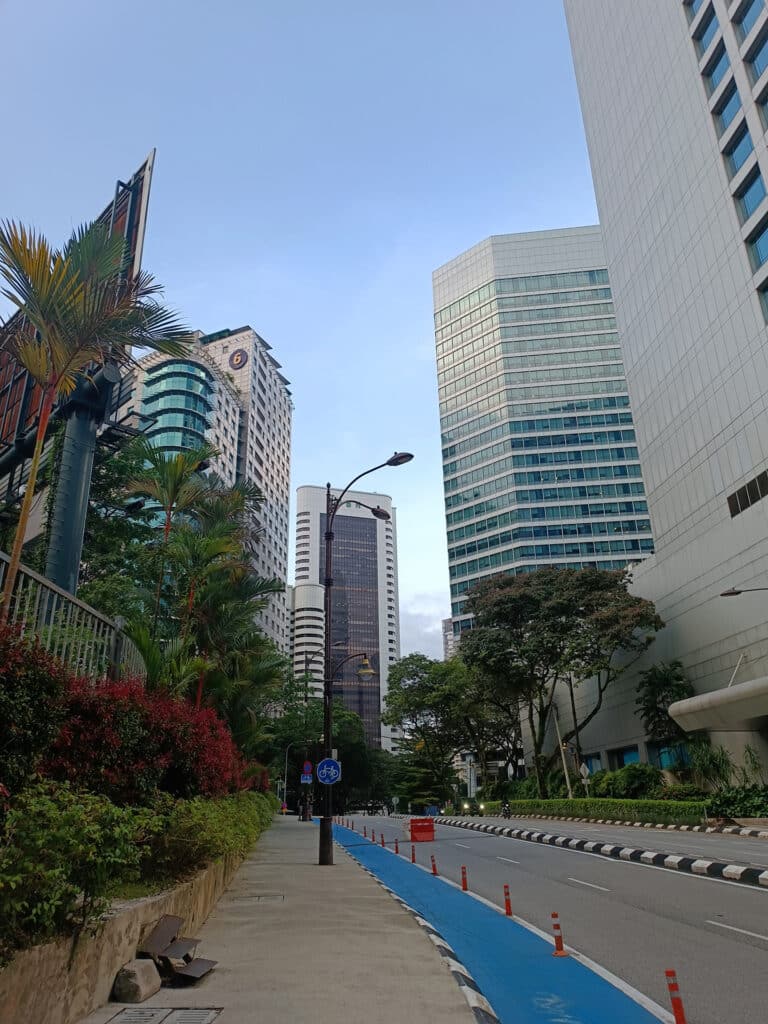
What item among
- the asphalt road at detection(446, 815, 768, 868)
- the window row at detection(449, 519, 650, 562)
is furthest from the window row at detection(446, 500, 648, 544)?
the asphalt road at detection(446, 815, 768, 868)

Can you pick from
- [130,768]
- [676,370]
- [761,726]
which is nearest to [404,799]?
[761,726]

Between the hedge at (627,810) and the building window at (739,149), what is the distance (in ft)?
107

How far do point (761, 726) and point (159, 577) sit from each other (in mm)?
31309

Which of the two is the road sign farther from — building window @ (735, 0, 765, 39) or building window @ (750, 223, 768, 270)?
building window @ (735, 0, 765, 39)

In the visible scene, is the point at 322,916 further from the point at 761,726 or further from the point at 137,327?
the point at 761,726

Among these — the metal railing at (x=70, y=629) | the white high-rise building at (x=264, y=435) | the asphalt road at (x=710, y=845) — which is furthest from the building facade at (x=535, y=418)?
the metal railing at (x=70, y=629)

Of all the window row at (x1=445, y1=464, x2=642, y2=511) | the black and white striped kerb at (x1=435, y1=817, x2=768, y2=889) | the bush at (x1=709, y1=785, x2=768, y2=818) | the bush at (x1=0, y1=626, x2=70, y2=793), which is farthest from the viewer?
the window row at (x1=445, y1=464, x2=642, y2=511)

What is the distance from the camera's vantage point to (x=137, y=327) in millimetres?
8672

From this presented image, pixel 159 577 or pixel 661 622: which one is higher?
pixel 661 622

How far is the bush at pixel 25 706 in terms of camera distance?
4.95m

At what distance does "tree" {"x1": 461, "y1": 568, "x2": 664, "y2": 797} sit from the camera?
43.6 meters

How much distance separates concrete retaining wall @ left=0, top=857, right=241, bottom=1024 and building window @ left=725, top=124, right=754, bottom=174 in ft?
140

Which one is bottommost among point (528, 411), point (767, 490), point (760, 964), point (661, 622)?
point (760, 964)

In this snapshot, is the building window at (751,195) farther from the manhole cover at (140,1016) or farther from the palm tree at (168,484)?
the manhole cover at (140,1016)
